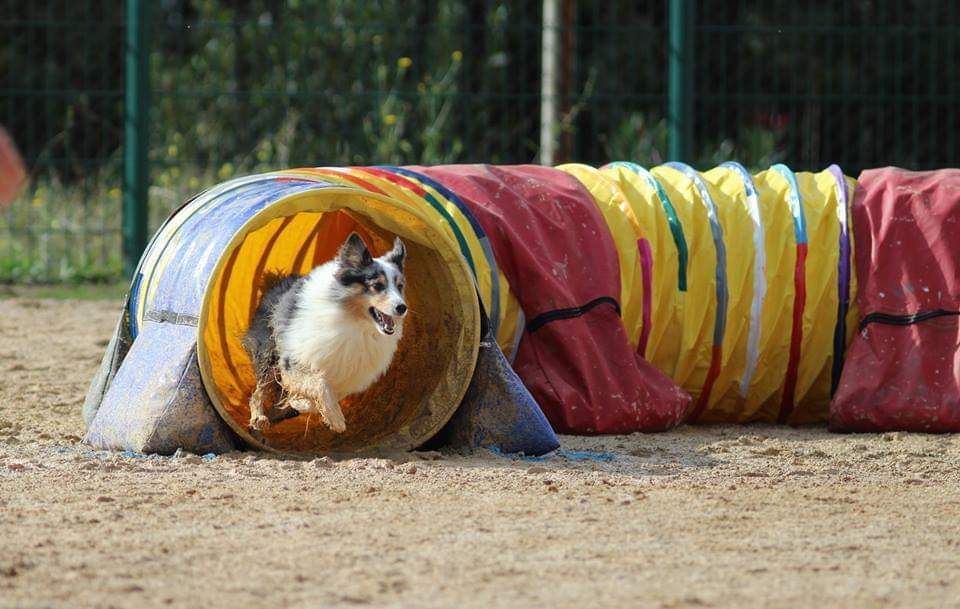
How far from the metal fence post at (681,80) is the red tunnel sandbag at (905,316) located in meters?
4.68

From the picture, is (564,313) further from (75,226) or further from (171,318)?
(75,226)

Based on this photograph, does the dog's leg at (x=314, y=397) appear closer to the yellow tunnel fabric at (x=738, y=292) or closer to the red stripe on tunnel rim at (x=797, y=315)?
the yellow tunnel fabric at (x=738, y=292)

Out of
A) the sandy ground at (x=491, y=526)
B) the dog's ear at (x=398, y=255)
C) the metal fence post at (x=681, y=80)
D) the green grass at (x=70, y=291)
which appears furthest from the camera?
the metal fence post at (x=681, y=80)

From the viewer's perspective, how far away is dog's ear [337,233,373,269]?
6.11 meters

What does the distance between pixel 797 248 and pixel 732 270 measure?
0.33 m

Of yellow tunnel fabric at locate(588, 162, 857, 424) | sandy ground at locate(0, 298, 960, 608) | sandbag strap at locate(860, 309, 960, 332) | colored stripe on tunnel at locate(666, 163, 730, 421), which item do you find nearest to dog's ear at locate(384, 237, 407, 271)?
sandy ground at locate(0, 298, 960, 608)

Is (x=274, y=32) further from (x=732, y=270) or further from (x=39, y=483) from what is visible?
(x=39, y=483)

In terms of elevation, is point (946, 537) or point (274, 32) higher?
point (274, 32)

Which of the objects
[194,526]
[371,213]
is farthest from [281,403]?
[194,526]

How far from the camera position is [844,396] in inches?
276

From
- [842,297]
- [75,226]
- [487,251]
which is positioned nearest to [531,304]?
[487,251]

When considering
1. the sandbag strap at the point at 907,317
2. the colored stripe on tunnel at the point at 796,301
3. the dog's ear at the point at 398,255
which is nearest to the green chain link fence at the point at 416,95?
the colored stripe on tunnel at the point at 796,301

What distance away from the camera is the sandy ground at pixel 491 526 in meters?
3.97

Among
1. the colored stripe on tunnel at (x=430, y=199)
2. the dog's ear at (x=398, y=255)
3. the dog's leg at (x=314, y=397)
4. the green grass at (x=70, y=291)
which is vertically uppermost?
the colored stripe on tunnel at (x=430, y=199)
